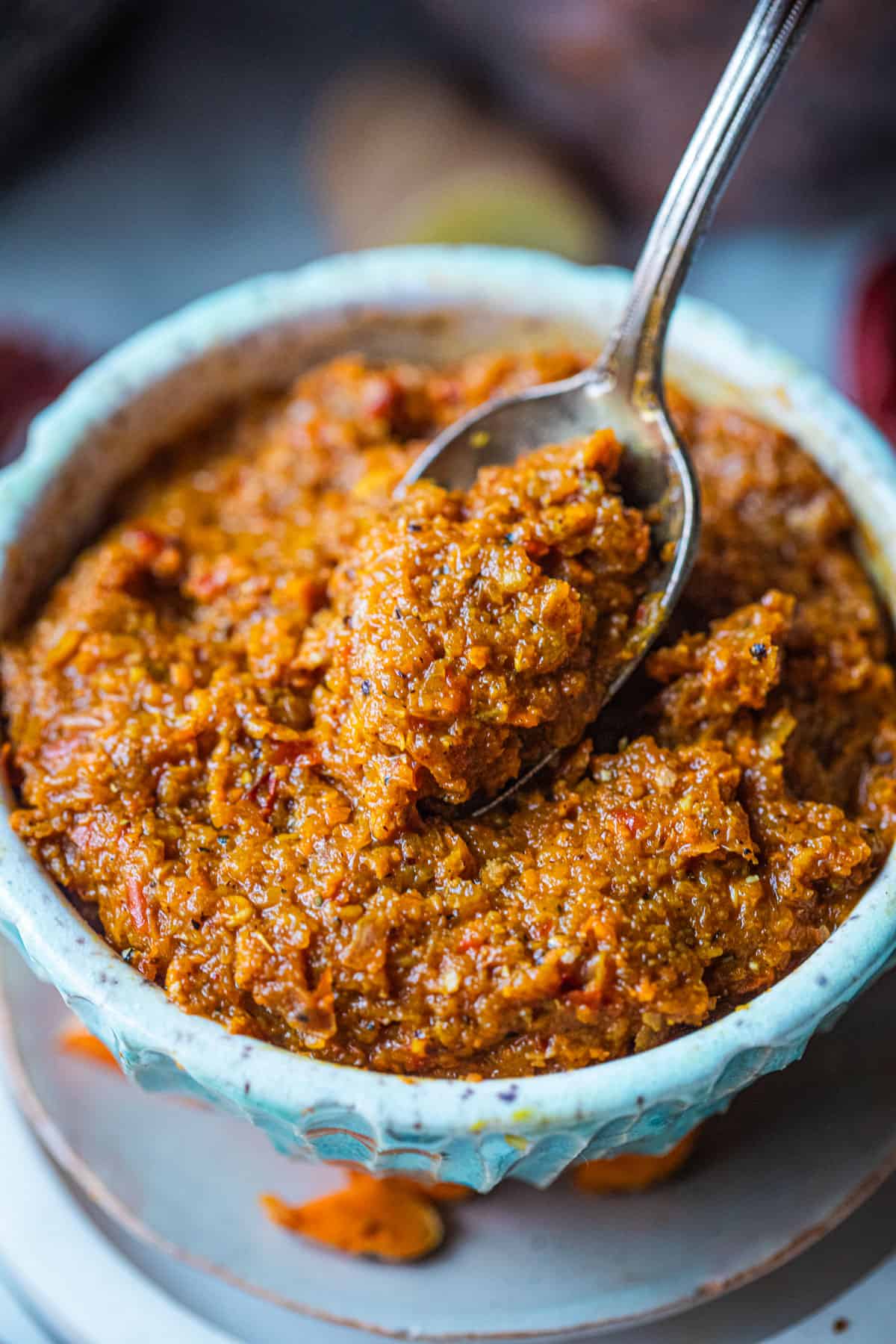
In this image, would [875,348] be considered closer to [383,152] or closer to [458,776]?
[383,152]

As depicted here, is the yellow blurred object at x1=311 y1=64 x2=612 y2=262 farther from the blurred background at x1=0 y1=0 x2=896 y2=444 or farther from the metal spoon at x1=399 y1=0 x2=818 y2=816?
the metal spoon at x1=399 y1=0 x2=818 y2=816

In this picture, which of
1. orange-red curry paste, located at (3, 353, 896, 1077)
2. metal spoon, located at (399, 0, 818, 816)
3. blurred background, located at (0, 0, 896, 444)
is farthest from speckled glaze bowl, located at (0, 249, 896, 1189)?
blurred background, located at (0, 0, 896, 444)

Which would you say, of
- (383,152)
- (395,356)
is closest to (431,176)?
(383,152)

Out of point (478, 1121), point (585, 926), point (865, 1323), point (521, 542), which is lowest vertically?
point (865, 1323)

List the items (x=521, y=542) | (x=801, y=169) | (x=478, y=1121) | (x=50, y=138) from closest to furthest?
(x=478, y=1121)
(x=521, y=542)
(x=801, y=169)
(x=50, y=138)

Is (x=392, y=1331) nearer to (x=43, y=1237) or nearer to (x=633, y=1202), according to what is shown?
(x=633, y=1202)

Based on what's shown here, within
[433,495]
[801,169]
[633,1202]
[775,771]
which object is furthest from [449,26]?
[633,1202]
